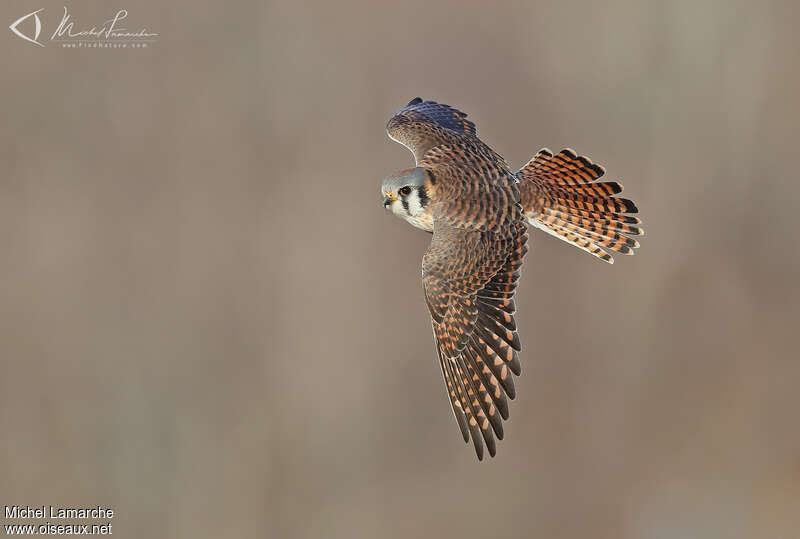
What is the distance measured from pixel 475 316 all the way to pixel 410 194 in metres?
0.56

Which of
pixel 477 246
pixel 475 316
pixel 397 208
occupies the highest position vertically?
pixel 397 208

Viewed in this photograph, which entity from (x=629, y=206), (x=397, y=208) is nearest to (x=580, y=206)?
(x=629, y=206)

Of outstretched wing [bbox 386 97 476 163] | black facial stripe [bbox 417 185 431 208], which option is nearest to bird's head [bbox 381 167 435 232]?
black facial stripe [bbox 417 185 431 208]

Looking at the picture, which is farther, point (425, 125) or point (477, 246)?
A: point (425, 125)

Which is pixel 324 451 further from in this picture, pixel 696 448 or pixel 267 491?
pixel 696 448

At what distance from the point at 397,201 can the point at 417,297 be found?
2532 mm

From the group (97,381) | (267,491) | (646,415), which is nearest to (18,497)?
(97,381)

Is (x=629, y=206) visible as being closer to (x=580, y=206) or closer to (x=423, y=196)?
(x=580, y=206)

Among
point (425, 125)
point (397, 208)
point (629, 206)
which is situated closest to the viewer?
point (397, 208)

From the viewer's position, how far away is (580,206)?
472cm

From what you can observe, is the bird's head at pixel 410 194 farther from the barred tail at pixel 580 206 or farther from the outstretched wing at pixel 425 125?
the barred tail at pixel 580 206

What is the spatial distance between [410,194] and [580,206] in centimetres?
95

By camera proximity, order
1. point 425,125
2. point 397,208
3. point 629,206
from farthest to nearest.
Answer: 1. point 425,125
2. point 629,206
3. point 397,208

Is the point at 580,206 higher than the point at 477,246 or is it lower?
higher
